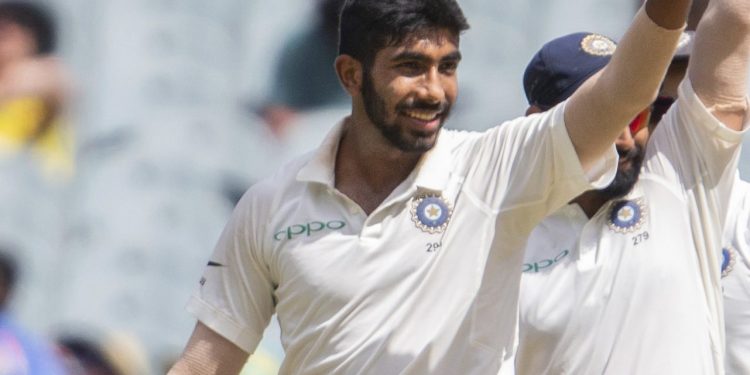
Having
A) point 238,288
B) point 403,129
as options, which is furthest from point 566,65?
point 238,288

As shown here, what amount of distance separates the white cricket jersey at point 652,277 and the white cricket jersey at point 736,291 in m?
0.67

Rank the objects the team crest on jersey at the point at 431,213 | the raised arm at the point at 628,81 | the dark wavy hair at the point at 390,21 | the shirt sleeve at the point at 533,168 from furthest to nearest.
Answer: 1. the dark wavy hair at the point at 390,21
2. the team crest on jersey at the point at 431,213
3. the shirt sleeve at the point at 533,168
4. the raised arm at the point at 628,81

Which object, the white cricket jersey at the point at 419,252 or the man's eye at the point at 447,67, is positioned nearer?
the white cricket jersey at the point at 419,252

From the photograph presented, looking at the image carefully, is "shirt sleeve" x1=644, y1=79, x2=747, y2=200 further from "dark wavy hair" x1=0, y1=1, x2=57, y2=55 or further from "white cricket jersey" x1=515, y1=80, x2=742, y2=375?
"dark wavy hair" x1=0, y1=1, x2=57, y2=55

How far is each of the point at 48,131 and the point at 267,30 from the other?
0.86 meters

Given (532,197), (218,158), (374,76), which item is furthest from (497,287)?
(218,158)

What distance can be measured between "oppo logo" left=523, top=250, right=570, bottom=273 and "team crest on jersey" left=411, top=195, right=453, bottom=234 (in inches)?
15.9

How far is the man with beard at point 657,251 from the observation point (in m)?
4.07

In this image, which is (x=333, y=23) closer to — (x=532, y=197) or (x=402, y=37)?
(x=402, y=37)

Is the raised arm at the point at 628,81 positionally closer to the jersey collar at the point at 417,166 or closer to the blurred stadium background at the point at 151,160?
the jersey collar at the point at 417,166

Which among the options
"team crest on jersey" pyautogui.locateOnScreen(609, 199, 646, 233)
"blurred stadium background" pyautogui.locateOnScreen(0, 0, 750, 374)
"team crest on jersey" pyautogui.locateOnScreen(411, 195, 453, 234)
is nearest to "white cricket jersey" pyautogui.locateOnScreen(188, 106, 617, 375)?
"team crest on jersey" pyautogui.locateOnScreen(411, 195, 453, 234)

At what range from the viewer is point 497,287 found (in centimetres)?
395

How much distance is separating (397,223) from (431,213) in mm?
80

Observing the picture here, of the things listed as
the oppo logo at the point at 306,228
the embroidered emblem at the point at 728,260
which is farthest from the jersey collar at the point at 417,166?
the embroidered emblem at the point at 728,260
